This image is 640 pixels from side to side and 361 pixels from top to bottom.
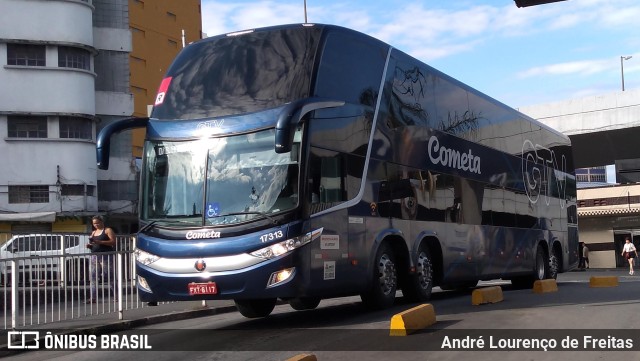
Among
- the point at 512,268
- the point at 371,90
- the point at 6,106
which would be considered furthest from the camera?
the point at 6,106

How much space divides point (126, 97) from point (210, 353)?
33779mm

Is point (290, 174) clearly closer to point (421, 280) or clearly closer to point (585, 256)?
point (421, 280)

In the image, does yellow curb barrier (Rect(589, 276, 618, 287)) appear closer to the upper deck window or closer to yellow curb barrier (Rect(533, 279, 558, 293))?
yellow curb barrier (Rect(533, 279, 558, 293))

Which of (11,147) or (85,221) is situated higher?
(11,147)

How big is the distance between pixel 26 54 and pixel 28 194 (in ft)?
22.0

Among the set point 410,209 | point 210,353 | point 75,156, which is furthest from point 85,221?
point 210,353

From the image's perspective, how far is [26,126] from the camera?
36.4 m

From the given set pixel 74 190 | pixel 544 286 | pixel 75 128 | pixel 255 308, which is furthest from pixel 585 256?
pixel 255 308

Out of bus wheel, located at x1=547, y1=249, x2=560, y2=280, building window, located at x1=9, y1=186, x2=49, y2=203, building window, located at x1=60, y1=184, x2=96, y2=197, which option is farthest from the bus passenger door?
building window, located at x1=9, y1=186, x2=49, y2=203

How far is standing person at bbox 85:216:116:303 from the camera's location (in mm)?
12539

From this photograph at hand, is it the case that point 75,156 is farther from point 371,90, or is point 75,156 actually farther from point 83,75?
point 371,90

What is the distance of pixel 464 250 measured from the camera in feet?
49.7

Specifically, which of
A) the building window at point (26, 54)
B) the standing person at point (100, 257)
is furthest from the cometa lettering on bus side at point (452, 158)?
the building window at point (26, 54)

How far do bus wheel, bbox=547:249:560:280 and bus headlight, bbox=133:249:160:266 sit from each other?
1318cm
